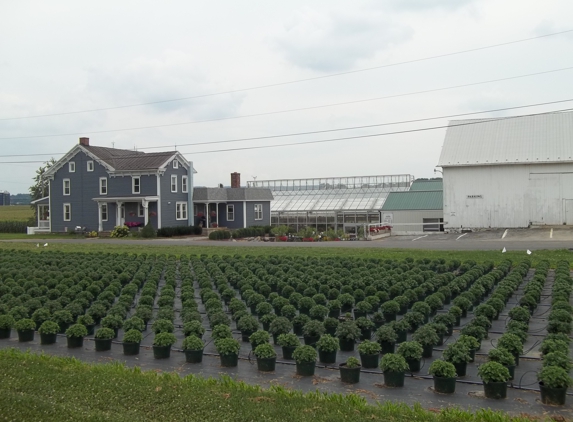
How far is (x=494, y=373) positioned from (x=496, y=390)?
9.8 inches

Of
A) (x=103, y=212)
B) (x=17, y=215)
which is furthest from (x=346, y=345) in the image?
(x=17, y=215)

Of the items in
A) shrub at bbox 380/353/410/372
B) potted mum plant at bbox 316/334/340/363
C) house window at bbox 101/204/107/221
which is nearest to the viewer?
shrub at bbox 380/353/410/372

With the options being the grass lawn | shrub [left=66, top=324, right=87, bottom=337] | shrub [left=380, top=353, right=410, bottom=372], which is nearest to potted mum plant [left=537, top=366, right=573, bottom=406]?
the grass lawn

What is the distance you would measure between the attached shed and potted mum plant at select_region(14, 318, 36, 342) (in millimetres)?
38772

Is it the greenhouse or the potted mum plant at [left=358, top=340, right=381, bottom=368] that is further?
the greenhouse

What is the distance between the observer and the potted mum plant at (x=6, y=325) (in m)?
13.2

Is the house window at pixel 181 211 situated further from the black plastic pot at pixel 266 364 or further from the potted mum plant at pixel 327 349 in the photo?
the black plastic pot at pixel 266 364

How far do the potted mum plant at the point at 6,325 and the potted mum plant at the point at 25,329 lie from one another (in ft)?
1.23

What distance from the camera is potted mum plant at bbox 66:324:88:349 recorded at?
12.0 m

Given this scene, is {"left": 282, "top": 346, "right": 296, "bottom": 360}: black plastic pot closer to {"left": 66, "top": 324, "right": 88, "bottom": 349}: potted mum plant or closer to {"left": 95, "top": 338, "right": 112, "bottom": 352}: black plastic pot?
{"left": 95, "top": 338, "right": 112, "bottom": 352}: black plastic pot

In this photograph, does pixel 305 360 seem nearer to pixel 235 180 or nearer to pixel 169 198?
pixel 169 198

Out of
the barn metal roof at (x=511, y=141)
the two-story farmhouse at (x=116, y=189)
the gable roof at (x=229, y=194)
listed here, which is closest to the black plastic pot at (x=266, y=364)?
the barn metal roof at (x=511, y=141)

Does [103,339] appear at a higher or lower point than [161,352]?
higher

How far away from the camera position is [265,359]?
1011 centimetres
